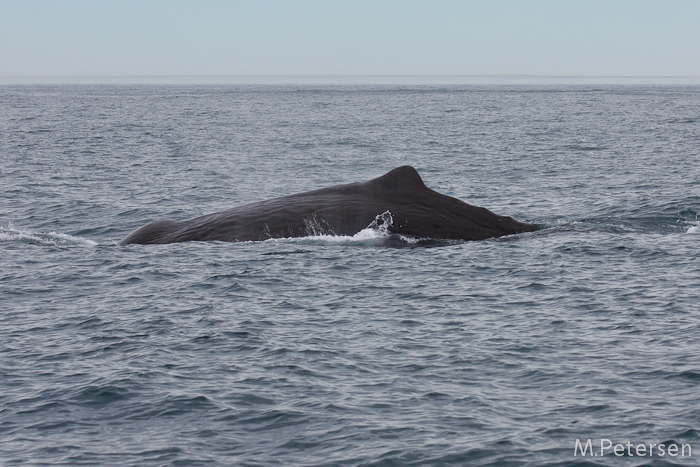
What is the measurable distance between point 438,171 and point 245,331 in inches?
1093

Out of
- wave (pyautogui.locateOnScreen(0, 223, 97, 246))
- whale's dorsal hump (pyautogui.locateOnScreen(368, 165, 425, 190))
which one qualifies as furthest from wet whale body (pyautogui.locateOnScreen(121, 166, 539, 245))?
wave (pyautogui.locateOnScreen(0, 223, 97, 246))

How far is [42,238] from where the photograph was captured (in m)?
21.2

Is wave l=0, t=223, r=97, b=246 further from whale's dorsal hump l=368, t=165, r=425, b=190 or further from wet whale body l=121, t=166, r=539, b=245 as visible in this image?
whale's dorsal hump l=368, t=165, r=425, b=190

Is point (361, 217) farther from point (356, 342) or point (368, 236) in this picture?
point (356, 342)

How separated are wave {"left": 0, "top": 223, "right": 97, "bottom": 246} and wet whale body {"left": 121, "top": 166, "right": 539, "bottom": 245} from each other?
1974 mm

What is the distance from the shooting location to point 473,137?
63438 mm

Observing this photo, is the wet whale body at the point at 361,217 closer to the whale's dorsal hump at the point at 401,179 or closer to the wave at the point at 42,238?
the whale's dorsal hump at the point at 401,179

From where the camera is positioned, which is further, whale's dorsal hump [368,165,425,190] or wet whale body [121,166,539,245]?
whale's dorsal hump [368,165,425,190]

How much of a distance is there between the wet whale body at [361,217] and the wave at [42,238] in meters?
1.97

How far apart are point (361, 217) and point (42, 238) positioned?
818 centimetres

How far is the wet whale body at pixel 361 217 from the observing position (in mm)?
18625

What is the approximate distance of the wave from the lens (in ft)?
68.0

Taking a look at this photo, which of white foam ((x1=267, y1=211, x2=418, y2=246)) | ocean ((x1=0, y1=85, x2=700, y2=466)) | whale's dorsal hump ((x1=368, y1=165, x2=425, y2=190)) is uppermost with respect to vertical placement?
whale's dorsal hump ((x1=368, y1=165, x2=425, y2=190))

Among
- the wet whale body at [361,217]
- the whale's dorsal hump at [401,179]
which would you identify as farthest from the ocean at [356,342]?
the whale's dorsal hump at [401,179]
